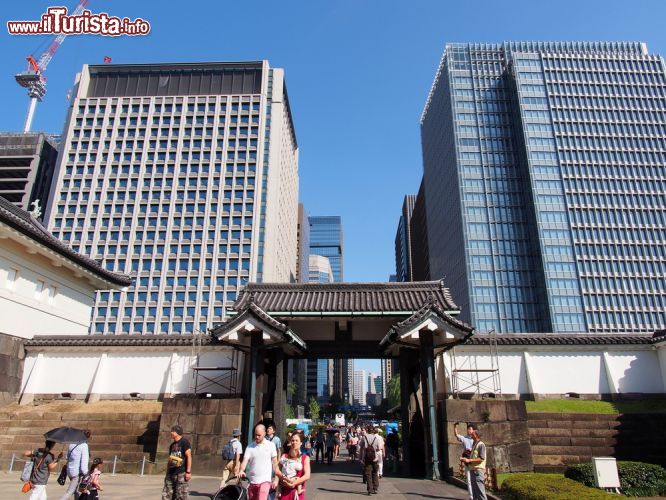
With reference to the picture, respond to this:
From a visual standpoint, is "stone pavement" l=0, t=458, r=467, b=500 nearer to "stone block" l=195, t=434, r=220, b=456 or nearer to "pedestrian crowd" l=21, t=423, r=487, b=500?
"stone block" l=195, t=434, r=220, b=456

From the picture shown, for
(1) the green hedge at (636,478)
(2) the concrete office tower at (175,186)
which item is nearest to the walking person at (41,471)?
(1) the green hedge at (636,478)

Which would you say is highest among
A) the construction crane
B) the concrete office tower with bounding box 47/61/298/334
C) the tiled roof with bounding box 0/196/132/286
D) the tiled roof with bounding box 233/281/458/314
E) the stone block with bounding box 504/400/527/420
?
the construction crane

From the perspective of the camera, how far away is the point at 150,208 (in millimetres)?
86938

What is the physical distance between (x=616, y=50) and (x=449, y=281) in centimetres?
6953

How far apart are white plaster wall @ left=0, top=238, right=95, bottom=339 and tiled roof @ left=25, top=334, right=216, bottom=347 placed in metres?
1.23

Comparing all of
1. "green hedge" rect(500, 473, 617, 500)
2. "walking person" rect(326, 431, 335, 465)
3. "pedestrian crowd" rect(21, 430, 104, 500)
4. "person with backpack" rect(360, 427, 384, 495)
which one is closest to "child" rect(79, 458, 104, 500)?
"pedestrian crowd" rect(21, 430, 104, 500)

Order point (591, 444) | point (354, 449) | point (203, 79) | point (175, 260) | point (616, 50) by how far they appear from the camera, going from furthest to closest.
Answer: point (616, 50) → point (203, 79) → point (175, 260) → point (354, 449) → point (591, 444)

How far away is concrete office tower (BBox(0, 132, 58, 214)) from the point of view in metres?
94.8

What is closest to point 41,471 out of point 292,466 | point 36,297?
point 292,466

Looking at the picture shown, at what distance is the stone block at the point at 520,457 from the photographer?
48.5ft

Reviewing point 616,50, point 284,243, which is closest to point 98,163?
point 284,243

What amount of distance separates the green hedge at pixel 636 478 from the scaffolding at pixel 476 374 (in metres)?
6.92

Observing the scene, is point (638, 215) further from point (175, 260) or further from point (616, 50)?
point (175, 260)

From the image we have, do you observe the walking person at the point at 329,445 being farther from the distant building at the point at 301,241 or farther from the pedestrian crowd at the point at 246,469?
the distant building at the point at 301,241
